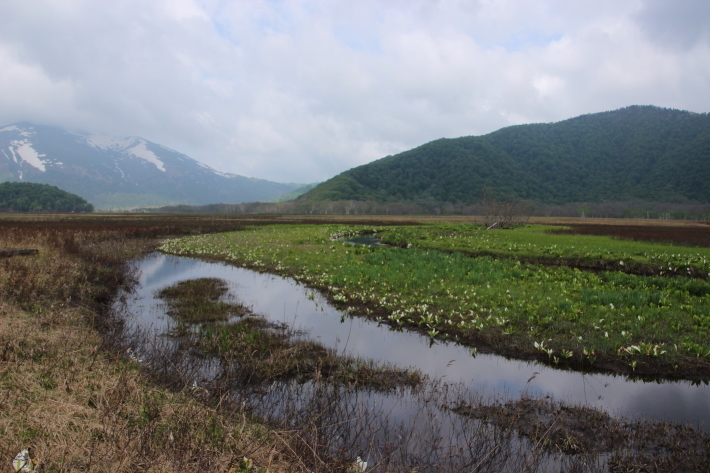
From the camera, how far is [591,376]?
26.0 ft

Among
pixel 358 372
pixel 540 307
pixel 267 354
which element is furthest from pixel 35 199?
pixel 540 307

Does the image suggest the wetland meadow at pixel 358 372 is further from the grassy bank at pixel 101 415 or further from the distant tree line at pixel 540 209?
the distant tree line at pixel 540 209

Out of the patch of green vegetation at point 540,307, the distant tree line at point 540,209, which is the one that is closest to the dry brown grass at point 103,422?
the patch of green vegetation at point 540,307

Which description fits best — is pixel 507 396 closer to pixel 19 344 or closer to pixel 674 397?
pixel 674 397

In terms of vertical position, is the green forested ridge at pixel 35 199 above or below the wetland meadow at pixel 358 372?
above

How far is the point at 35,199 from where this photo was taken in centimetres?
13238

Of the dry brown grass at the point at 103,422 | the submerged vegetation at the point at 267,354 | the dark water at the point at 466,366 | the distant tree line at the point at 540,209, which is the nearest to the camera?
the dry brown grass at the point at 103,422

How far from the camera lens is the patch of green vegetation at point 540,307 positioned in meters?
8.57

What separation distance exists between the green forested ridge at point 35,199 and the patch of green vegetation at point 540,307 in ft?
513

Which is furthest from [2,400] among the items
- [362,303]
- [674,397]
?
[674,397]

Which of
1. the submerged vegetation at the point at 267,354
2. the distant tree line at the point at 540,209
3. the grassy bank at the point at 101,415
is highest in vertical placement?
the distant tree line at the point at 540,209

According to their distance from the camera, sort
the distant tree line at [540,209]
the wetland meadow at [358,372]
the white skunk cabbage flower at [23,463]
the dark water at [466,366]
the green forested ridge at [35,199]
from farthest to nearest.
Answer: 1. the distant tree line at [540,209]
2. the green forested ridge at [35,199]
3. the dark water at [466,366]
4. the wetland meadow at [358,372]
5. the white skunk cabbage flower at [23,463]

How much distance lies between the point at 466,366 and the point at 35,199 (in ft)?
570

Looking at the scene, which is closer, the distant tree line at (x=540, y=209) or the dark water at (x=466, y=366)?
the dark water at (x=466, y=366)
